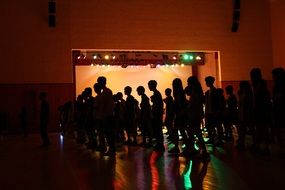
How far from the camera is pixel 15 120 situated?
16344 mm

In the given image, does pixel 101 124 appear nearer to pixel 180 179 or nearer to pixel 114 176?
pixel 114 176

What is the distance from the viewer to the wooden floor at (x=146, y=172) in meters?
4.63

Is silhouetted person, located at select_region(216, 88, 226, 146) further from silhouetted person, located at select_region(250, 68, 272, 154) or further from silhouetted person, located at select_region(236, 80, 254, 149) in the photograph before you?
silhouetted person, located at select_region(250, 68, 272, 154)

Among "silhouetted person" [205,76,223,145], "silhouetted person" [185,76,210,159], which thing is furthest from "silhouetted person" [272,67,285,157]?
"silhouetted person" [205,76,223,145]

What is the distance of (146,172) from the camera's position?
554cm

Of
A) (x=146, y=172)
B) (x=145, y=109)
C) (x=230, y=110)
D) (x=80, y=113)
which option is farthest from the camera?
(x=80, y=113)

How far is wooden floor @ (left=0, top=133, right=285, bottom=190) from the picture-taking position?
4.63 metres

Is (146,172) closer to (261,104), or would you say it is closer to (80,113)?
(261,104)

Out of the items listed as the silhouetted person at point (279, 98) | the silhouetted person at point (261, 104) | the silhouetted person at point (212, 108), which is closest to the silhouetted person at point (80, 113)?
the silhouetted person at point (212, 108)

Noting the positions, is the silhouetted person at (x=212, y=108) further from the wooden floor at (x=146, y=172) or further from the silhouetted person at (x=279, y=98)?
the silhouetted person at (x=279, y=98)

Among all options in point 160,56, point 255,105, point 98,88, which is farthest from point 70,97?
point 255,105

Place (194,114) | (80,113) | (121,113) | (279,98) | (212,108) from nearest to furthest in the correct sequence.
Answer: (279,98), (194,114), (212,108), (121,113), (80,113)

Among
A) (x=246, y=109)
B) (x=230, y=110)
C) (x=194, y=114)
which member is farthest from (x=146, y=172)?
(x=230, y=110)

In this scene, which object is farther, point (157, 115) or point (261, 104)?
point (157, 115)
